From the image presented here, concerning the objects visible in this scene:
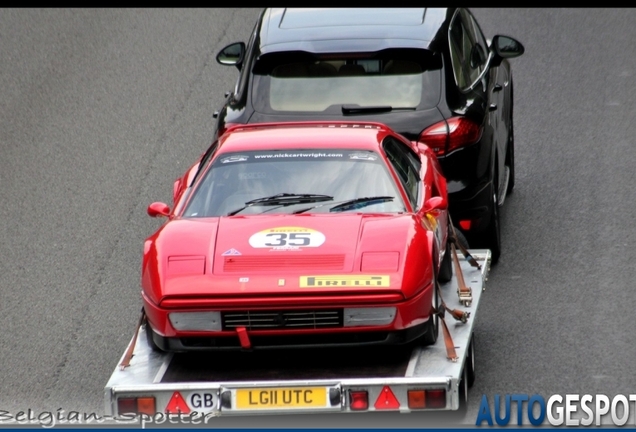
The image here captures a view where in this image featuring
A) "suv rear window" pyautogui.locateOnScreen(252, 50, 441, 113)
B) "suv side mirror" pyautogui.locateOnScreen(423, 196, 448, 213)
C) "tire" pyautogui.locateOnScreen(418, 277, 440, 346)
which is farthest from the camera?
"suv rear window" pyautogui.locateOnScreen(252, 50, 441, 113)

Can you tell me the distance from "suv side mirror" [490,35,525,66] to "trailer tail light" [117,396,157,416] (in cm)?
570

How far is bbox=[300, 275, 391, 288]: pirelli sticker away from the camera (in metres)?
8.23

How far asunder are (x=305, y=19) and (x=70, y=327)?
3.27m

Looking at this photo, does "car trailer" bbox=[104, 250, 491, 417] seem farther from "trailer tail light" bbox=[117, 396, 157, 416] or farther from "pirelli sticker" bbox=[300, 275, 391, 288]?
"pirelli sticker" bbox=[300, 275, 391, 288]

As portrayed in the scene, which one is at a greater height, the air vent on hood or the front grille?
→ the air vent on hood

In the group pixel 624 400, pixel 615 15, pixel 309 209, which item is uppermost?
pixel 309 209

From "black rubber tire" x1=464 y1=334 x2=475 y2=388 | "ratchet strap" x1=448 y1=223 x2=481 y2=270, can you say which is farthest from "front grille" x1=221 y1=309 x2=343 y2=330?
"ratchet strap" x1=448 y1=223 x2=481 y2=270

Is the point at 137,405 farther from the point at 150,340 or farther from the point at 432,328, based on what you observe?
the point at 432,328

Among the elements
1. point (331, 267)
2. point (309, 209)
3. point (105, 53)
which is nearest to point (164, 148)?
point (105, 53)

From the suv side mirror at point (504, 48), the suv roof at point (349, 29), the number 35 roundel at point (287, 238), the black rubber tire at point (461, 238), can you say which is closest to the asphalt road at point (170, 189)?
the black rubber tire at point (461, 238)

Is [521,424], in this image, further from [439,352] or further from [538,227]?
[538,227]

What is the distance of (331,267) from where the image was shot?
8391 millimetres

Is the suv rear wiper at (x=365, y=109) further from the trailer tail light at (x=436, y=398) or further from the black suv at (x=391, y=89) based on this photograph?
the trailer tail light at (x=436, y=398)

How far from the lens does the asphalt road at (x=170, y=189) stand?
996 centimetres
